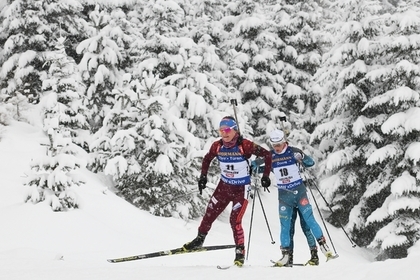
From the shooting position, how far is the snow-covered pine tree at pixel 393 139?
1650cm

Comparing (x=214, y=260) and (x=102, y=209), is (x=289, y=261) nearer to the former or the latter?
(x=214, y=260)

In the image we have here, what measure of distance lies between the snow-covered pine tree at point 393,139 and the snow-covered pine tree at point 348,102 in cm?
35

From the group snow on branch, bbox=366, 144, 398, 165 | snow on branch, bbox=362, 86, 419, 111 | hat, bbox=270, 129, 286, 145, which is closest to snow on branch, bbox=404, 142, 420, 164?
snow on branch, bbox=366, 144, 398, 165

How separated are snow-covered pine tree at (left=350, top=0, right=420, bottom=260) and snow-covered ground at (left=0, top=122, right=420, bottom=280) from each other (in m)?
1.29

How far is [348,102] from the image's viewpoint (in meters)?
19.4

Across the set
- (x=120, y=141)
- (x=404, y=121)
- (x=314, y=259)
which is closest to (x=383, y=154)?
(x=404, y=121)

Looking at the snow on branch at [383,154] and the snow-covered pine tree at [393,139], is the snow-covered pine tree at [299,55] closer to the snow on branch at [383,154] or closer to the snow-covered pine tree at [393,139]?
the snow-covered pine tree at [393,139]

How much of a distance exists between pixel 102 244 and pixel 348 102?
487 inches

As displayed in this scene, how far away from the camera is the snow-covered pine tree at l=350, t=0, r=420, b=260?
16.5m

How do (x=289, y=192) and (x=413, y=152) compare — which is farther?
(x=413, y=152)

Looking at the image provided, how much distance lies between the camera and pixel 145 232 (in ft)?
42.7

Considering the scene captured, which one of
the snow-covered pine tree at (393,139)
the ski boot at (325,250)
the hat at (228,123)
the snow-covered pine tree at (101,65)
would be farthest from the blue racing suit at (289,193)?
the snow-covered pine tree at (101,65)

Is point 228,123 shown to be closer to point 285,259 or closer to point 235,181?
point 235,181

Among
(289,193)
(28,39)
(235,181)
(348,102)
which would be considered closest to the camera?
(235,181)
